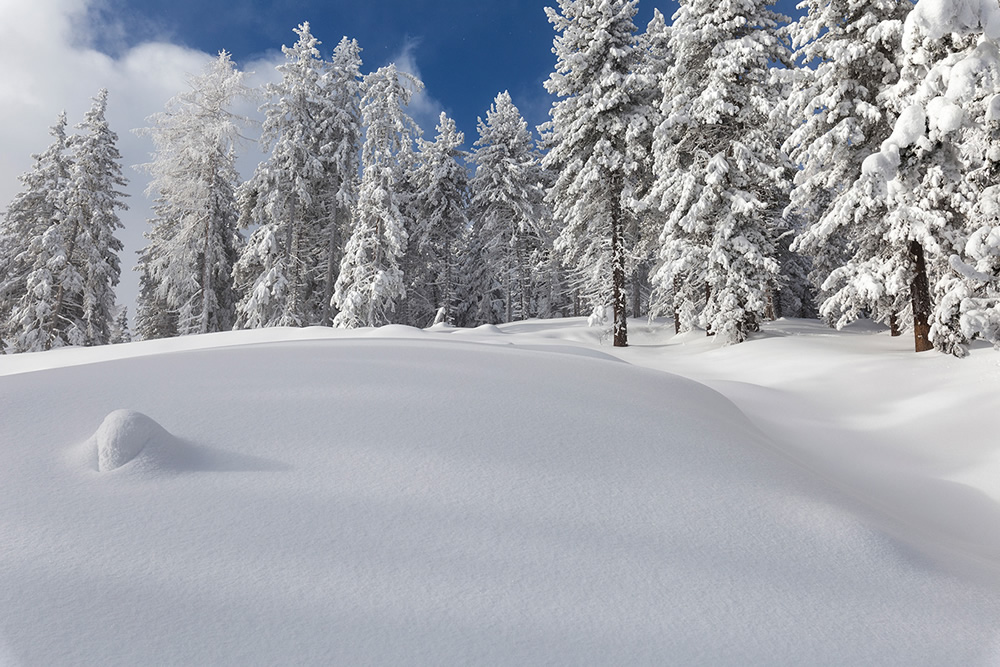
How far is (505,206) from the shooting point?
30328 mm

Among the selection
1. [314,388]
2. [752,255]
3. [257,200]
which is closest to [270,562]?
[314,388]

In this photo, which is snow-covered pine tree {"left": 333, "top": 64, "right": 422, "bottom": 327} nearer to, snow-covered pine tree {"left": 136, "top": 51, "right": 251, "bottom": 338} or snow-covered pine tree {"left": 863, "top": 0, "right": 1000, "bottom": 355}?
snow-covered pine tree {"left": 136, "top": 51, "right": 251, "bottom": 338}

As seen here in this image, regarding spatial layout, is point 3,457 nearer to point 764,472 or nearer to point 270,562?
point 270,562

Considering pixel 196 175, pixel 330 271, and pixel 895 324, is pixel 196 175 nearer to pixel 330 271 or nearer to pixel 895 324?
pixel 330 271

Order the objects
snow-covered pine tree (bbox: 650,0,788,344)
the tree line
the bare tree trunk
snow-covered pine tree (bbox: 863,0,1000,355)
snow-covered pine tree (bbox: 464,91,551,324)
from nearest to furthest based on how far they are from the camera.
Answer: snow-covered pine tree (bbox: 863,0,1000,355) < the tree line < snow-covered pine tree (bbox: 650,0,788,344) < the bare tree trunk < snow-covered pine tree (bbox: 464,91,551,324)

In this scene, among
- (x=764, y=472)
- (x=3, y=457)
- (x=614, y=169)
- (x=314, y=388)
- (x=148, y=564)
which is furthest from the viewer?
(x=614, y=169)

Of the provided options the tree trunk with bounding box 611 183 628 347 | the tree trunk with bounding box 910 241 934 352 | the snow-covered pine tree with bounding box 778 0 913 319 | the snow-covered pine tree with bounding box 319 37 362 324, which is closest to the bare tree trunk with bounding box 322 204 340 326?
the snow-covered pine tree with bounding box 319 37 362 324

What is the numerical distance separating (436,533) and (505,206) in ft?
95.5

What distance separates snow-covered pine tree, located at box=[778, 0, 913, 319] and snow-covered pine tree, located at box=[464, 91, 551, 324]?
17271 millimetres

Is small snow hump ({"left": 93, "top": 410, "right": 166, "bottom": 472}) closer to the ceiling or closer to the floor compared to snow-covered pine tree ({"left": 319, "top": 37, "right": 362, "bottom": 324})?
closer to the floor

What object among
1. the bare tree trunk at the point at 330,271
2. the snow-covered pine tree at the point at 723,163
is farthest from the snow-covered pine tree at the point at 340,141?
the snow-covered pine tree at the point at 723,163

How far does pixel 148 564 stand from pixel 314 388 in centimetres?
211

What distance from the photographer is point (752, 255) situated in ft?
45.7

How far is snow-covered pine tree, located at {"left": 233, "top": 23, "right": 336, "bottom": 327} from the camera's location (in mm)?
22797
